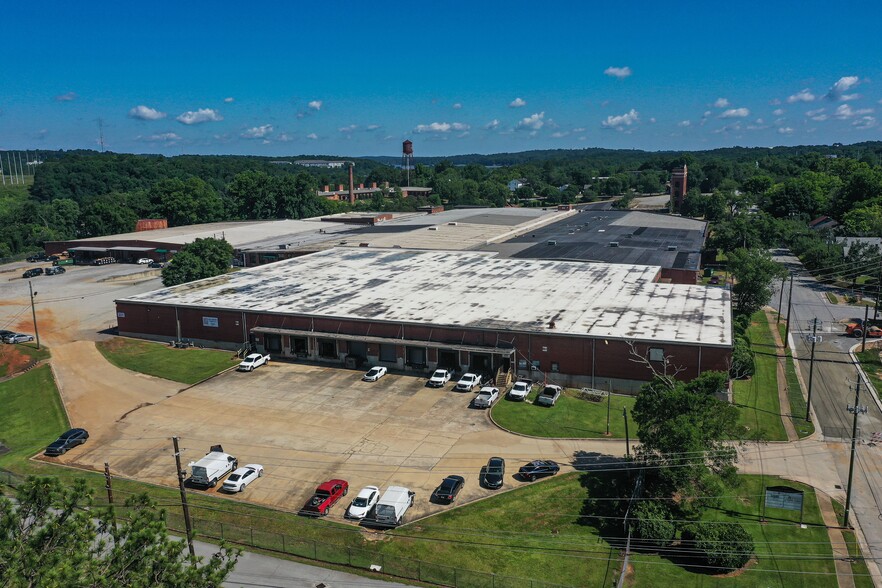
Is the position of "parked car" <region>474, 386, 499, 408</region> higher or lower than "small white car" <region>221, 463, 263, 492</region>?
higher

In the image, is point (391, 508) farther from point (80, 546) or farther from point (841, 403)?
point (841, 403)

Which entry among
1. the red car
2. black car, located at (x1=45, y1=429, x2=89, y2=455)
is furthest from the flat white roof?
the red car

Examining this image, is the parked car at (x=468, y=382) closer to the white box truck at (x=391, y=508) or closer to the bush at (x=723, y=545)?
the white box truck at (x=391, y=508)

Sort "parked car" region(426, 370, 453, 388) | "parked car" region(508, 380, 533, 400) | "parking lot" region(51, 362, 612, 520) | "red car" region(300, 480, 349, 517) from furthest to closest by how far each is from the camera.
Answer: "parked car" region(426, 370, 453, 388), "parked car" region(508, 380, 533, 400), "parking lot" region(51, 362, 612, 520), "red car" region(300, 480, 349, 517)

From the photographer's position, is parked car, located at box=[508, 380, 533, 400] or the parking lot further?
parked car, located at box=[508, 380, 533, 400]

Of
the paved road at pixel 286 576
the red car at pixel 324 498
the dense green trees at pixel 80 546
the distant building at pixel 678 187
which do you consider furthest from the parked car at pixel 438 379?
the distant building at pixel 678 187

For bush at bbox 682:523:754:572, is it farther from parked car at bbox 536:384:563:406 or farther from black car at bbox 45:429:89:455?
black car at bbox 45:429:89:455

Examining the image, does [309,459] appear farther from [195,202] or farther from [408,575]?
[195,202]
